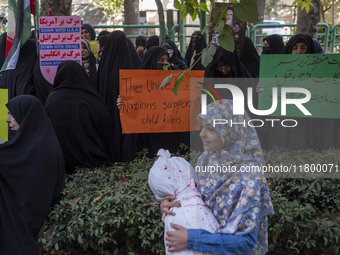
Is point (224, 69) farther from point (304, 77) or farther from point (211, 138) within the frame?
point (211, 138)

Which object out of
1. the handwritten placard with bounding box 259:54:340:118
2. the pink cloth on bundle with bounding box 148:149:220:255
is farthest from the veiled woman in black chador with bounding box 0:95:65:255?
the handwritten placard with bounding box 259:54:340:118

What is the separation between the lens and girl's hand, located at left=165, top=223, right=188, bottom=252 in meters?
2.24

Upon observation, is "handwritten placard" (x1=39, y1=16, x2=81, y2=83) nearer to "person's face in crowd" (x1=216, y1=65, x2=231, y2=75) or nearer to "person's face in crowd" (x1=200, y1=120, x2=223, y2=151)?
"person's face in crowd" (x1=216, y1=65, x2=231, y2=75)

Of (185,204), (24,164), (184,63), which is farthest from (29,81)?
(185,204)

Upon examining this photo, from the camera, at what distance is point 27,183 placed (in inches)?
130

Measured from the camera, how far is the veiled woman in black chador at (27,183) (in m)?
3.20

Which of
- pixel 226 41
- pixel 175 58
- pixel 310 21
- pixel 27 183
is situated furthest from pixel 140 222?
pixel 310 21

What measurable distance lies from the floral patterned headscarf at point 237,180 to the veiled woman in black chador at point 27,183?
1421 millimetres

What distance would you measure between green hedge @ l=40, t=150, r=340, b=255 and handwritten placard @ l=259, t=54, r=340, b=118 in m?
0.99

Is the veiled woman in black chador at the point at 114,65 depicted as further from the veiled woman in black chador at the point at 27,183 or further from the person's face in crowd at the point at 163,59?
the veiled woman in black chador at the point at 27,183

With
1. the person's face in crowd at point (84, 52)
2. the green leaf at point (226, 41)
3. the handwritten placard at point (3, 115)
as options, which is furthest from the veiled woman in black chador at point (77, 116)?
the green leaf at point (226, 41)

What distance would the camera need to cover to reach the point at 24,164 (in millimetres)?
3342

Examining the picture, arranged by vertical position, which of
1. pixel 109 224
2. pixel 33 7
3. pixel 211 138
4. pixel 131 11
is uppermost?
pixel 131 11

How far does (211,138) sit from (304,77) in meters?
2.37
